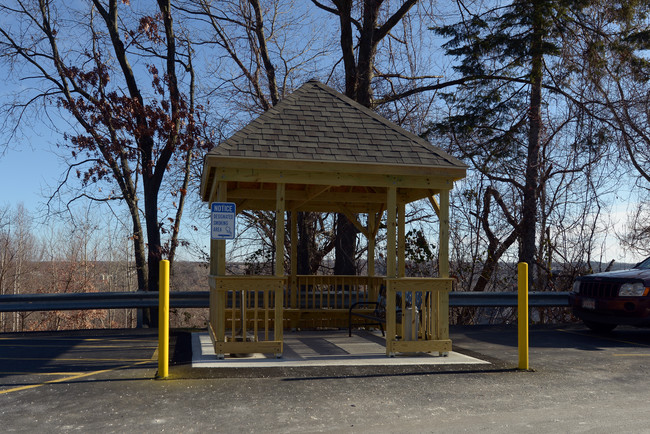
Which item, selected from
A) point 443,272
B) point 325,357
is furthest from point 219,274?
point 443,272

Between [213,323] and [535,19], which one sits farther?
[535,19]

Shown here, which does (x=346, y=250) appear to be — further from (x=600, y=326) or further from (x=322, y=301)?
(x=600, y=326)

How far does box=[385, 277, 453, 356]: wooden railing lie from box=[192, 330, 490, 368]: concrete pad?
0.55ft

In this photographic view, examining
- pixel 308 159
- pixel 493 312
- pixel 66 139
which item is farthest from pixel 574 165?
pixel 66 139

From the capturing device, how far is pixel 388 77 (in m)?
18.3

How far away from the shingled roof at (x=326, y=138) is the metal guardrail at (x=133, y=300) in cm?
446

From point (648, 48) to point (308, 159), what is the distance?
12506mm

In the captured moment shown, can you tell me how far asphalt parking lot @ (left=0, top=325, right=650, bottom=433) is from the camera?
16.4ft

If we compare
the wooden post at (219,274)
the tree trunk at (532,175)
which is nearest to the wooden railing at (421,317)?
the wooden post at (219,274)

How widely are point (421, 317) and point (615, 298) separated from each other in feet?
12.9

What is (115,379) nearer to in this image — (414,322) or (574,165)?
(414,322)

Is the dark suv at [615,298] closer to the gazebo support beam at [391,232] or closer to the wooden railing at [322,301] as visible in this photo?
the wooden railing at [322,301]

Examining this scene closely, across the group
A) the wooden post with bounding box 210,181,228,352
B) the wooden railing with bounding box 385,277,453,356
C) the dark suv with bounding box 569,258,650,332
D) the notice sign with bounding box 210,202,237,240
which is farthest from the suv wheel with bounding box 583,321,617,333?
the notice sign with bounding box 210,202,237,240

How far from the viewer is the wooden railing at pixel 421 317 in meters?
8.41
